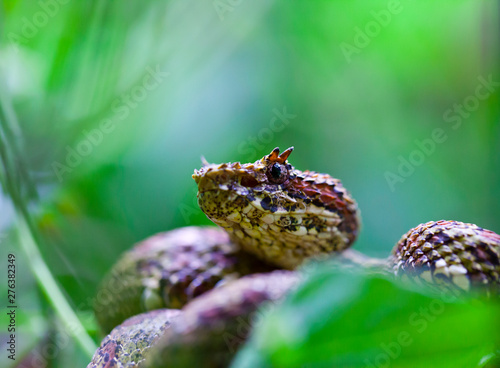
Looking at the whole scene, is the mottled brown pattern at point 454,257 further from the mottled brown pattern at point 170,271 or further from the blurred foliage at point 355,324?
the mottled brown pattern at point 170,271

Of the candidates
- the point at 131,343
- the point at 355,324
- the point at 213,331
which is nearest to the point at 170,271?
the point at 131,343

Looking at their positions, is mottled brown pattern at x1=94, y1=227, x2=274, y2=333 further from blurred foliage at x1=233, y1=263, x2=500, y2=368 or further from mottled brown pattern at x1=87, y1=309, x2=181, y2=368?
blurred foliage at x1=233, y1=263, x2=500, y2=368

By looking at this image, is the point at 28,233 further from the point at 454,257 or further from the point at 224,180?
the point at 454,257

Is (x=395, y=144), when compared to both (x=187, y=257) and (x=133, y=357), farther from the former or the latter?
(x=133, y=357)

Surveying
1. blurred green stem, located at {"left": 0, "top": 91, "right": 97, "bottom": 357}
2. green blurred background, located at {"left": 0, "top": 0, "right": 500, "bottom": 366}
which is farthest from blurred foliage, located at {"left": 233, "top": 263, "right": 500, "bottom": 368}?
green blurred background, located at {"left": 0, "top": 0, "right": 500, "bottom": 366}

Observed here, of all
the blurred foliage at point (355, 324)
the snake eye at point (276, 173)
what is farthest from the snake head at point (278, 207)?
the blurred foliage at point (355, 324)
